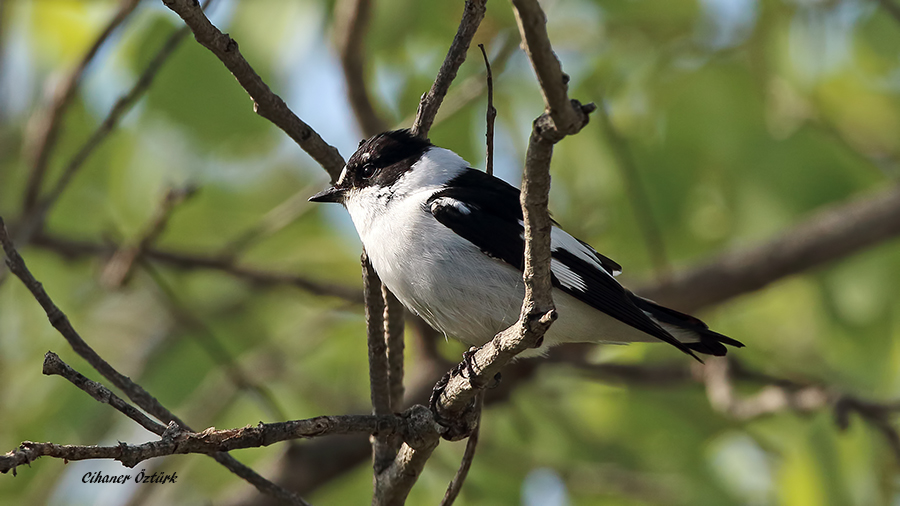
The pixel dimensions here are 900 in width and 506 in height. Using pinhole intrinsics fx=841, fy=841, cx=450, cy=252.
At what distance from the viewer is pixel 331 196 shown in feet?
11.4

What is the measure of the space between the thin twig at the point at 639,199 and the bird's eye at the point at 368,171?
3.84ft

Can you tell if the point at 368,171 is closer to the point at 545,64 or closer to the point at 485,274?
the point at 485,274

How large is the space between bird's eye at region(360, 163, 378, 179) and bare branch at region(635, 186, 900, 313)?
1.67 metres

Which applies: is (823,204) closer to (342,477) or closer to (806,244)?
(806,244)

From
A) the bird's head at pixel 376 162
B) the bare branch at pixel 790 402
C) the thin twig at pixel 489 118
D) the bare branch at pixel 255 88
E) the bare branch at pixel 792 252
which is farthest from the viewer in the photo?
the bare branch at pixel 792 252

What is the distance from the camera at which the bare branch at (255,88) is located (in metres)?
2.10

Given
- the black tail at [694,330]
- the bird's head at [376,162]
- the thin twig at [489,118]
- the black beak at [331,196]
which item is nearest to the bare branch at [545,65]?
the thin twig at [489,118]

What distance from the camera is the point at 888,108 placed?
4371 millimetres

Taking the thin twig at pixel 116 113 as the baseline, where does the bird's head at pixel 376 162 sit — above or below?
above

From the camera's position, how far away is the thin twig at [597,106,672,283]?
13.3 ft

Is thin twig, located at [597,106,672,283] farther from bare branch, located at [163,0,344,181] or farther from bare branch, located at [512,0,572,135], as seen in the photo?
bare branch, located at [512,0,572,135]

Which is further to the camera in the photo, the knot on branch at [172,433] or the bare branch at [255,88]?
the bare branch at [255,88]

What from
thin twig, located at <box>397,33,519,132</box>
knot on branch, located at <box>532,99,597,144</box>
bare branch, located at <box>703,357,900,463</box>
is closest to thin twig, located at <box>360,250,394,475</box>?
knot on branch, located at <box>532,99,597,144</box>

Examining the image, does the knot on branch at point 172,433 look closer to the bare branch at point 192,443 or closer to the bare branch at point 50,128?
the bare branch at point 192,443
